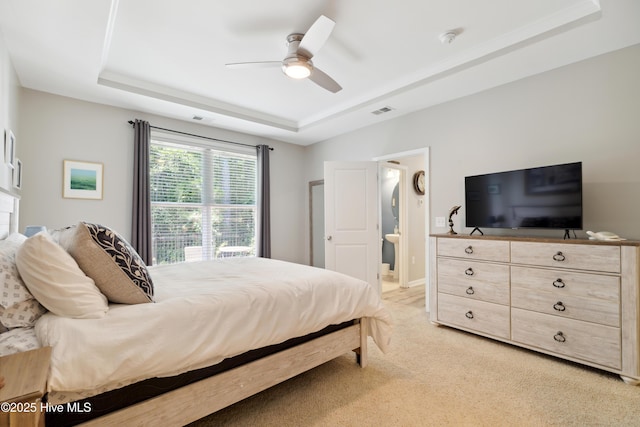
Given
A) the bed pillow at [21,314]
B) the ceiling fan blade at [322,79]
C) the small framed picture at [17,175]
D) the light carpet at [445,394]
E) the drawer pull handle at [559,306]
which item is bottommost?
the light carpet at [445,394]

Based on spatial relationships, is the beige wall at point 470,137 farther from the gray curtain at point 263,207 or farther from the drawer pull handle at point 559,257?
the gray curtain at point 263,207

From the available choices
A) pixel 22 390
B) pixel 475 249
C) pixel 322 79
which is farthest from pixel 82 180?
pixel 475 249

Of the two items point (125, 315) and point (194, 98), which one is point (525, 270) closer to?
point (125, 315)

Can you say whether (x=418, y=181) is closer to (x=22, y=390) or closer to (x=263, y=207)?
(x=263, y=207)

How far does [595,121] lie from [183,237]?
15.8ft

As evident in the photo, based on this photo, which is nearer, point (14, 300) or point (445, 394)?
point (14, 300)

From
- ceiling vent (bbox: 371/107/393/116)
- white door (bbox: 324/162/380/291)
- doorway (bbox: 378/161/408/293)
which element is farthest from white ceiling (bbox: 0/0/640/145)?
doorway (bbox: 378/161/408/293)

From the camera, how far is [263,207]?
4.89 meters

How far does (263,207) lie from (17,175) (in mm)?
2862

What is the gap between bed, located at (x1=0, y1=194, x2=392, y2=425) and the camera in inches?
46.7

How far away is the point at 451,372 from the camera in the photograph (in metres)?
2.23

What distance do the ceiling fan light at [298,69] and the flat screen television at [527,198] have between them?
1999mm

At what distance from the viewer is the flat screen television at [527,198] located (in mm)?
2443

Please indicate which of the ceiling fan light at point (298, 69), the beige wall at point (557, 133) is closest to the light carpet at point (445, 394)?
the beige wall at point (557, 133)
